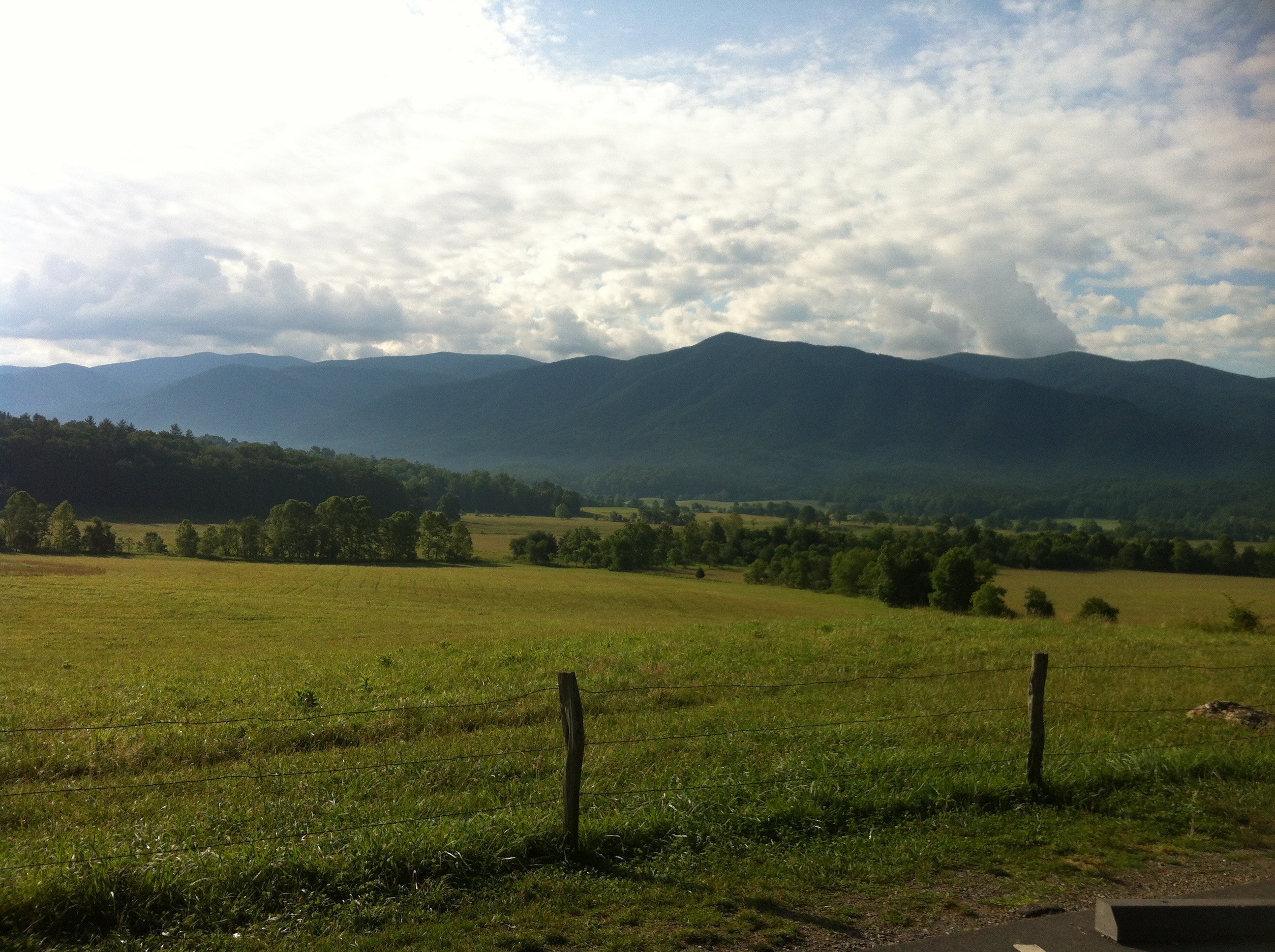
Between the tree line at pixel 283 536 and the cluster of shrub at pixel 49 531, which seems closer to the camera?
the cluster of shrub at pixel 49 531

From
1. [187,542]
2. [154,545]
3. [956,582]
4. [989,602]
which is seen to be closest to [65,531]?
[154,545]

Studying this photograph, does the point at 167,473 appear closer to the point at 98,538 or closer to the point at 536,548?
the point at 98,538

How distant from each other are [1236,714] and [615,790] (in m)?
10.6

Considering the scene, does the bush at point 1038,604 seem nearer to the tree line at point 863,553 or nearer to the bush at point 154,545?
the tree line at point 863,553

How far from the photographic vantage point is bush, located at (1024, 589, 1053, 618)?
6229 centimetres

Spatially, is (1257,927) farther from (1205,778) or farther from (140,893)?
(140,893)

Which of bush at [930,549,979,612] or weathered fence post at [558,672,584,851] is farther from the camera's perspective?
bush at [930,549,979,612]

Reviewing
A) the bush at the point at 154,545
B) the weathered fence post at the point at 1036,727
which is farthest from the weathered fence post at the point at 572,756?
the bush at the point at 154,545

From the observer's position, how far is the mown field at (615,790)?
21.2 feet

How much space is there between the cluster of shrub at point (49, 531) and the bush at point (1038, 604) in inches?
3531

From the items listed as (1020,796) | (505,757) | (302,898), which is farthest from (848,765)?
(302,898)

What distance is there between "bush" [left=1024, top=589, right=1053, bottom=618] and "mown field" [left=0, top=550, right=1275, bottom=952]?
143 feet

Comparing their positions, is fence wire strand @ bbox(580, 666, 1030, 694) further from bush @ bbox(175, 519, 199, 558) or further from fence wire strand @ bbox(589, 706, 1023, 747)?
bush @ bbox(175, 519, 199, 558)

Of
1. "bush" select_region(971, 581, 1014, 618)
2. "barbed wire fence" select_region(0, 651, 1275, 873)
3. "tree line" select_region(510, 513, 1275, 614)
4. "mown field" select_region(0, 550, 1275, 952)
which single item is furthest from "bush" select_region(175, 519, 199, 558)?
"barbed wire fence" select_region(0, 651, 1275, 873)
